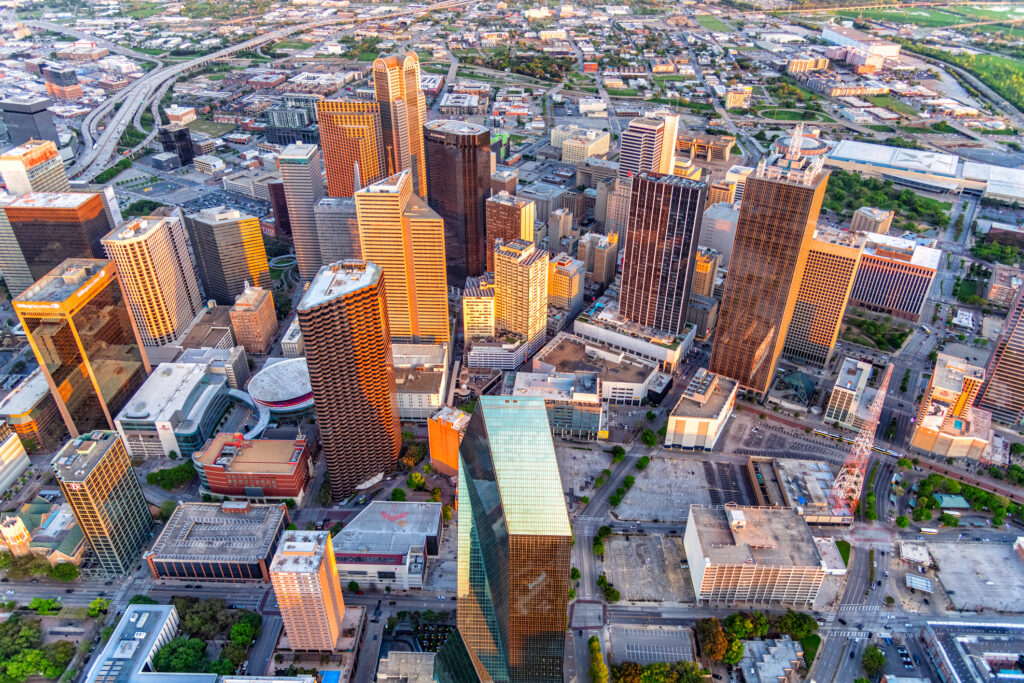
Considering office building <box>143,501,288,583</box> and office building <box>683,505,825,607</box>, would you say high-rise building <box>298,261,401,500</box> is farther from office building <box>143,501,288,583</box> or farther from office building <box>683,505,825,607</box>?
office building <box>683,505,825,607</box>

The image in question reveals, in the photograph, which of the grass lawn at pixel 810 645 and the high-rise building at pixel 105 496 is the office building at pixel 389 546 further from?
the grass lawn at pixel 810 645

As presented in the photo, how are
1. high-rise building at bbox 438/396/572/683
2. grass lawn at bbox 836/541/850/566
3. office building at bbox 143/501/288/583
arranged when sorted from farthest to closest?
grass lawn at bbox 836/541/850/566 < office building at bbox 143/501/288/583 < high-rise building at bbox 438/396/572/683

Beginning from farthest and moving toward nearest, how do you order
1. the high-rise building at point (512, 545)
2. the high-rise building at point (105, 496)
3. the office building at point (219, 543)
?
the office building at point (219, 543) → the high-rise building at point (105, 496) → the high-rise building at point (512, 545)

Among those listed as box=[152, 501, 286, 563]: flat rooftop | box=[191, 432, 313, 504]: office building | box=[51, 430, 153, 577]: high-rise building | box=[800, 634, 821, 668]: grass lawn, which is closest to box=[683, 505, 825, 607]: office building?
box=[800, 634, 821, 668]: grass lawn

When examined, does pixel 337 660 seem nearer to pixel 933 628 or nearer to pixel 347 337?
pixel 347 337

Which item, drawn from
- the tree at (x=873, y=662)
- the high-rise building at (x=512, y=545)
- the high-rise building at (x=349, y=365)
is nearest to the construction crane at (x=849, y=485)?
the tree at (x=873, y=662)

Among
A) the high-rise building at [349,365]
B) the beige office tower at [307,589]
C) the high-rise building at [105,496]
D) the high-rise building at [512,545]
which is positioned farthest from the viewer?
the high-rise building at [349,365]
